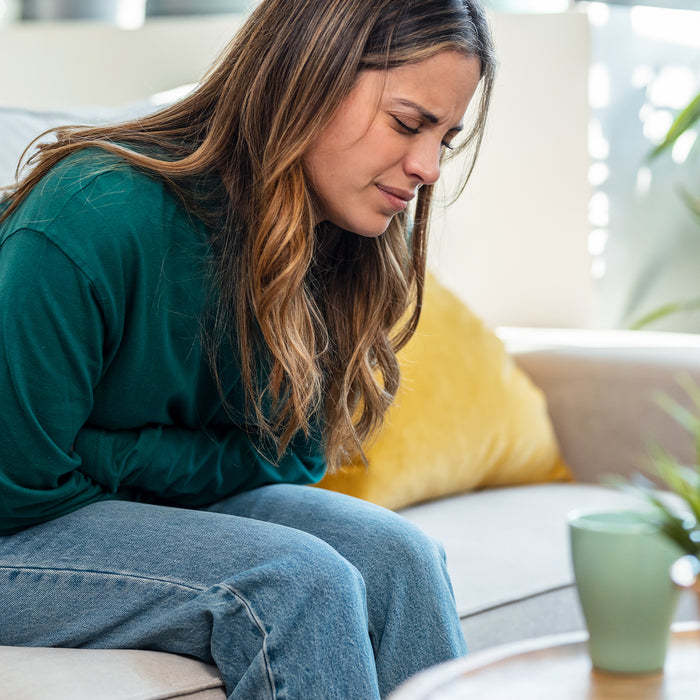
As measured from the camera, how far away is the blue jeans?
859mm

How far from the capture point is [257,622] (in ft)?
2.83

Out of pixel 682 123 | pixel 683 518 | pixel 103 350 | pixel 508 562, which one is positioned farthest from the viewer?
pixel 682 123

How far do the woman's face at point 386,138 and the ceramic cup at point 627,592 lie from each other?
0.52 meters

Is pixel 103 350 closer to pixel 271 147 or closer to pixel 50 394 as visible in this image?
pixel 50 394

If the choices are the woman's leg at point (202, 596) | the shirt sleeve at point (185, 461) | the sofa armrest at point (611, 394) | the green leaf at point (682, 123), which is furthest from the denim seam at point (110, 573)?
the green leaf at point (682, 123)

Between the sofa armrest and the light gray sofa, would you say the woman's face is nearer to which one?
the light gray sofa

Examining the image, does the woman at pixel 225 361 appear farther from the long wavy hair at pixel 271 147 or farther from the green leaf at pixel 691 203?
the green leaf at pixel 691 203

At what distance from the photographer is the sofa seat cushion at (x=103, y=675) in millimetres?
820

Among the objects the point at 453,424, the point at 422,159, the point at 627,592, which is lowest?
the point at 453,424

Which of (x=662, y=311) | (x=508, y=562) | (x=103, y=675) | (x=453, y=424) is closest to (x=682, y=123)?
(x=662, y=311)

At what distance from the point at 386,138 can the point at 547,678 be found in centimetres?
60

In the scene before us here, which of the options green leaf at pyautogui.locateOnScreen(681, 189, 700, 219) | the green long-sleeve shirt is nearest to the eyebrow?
the green long-sleeve shirt

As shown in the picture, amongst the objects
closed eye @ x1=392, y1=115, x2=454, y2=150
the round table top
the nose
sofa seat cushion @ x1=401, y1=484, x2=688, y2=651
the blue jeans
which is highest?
closed eye @ x1=392, y1=115, x2=454, y2=150

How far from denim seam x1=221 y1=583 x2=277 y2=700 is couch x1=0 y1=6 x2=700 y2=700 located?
77mm
